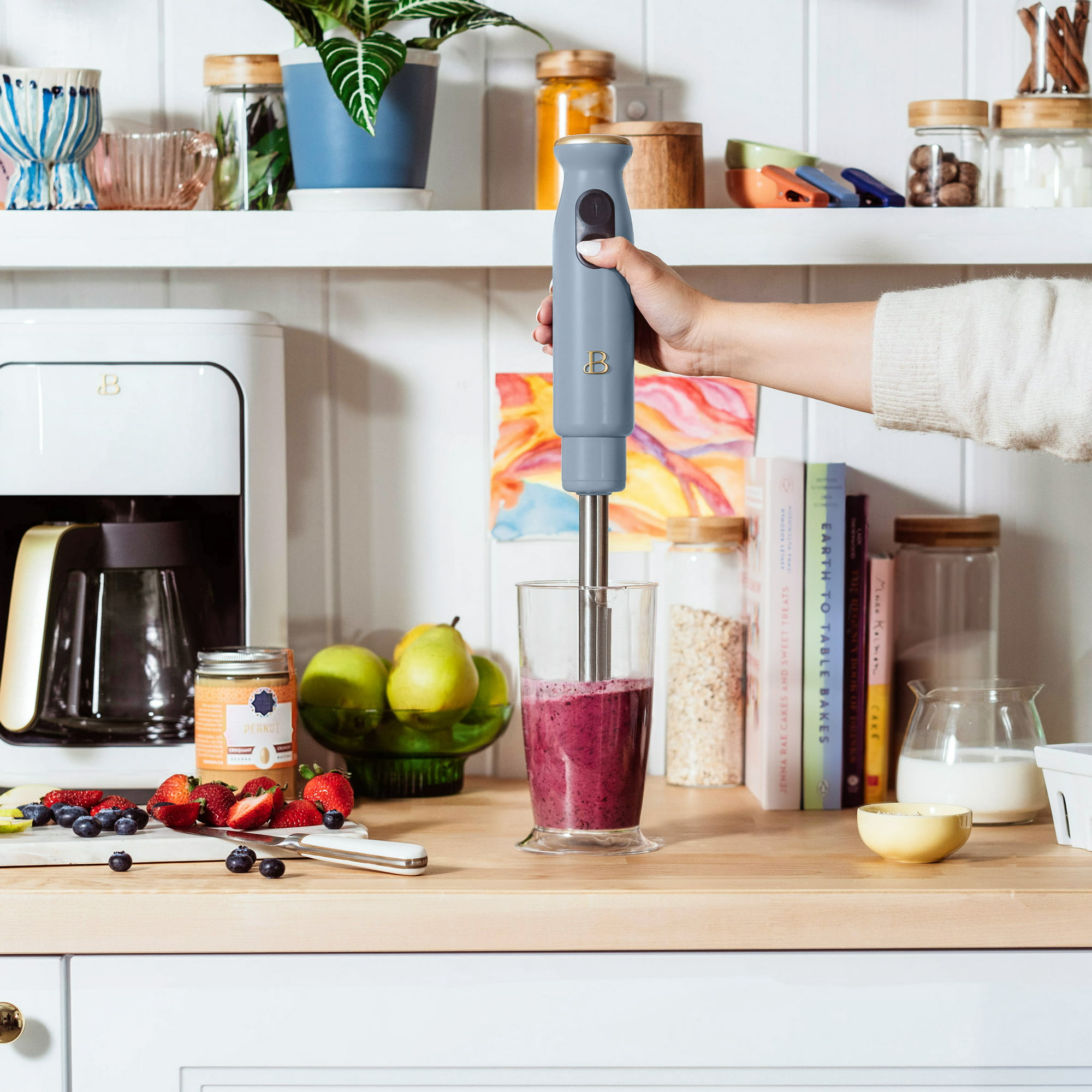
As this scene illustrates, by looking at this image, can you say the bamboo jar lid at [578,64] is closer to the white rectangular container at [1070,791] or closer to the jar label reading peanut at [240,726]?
the jar label reading peanut at [240,726]

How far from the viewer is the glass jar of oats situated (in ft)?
4.15

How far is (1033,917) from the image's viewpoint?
878 mm

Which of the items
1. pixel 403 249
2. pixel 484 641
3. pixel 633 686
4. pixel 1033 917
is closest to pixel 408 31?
pixel 403 249

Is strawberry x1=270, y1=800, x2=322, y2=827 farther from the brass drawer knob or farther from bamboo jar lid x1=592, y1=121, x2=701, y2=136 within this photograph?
bamboo jar lid x1=592, y1=121, x2=701, y2=136

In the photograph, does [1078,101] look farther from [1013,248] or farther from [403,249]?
[403,249]

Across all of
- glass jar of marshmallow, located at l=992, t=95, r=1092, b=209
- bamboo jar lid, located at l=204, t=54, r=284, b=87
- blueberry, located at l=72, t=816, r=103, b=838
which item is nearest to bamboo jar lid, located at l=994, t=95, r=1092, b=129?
glass jar of marshmallow, located at l=992, t=95, r=1092, b=209

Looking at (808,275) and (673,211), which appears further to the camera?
(808,275)

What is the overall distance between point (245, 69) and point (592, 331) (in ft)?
1.74

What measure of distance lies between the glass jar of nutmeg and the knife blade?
77cm

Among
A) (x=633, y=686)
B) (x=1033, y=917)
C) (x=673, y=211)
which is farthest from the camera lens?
→ (x=673, y=211)

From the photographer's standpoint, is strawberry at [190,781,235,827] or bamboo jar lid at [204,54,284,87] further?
bamboo jar lid at [204,54,284,87]

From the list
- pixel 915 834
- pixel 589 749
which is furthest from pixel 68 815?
pixel 915 834

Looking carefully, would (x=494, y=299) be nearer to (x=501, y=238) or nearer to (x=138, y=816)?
(x=501, y=238)

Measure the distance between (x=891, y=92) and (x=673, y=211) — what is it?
332 millimetres
